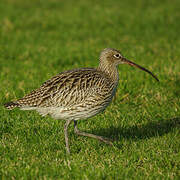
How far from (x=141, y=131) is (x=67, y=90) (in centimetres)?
197

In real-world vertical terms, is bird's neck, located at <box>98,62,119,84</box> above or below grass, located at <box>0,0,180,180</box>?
above

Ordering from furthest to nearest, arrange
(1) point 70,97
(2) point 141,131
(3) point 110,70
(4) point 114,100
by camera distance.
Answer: (4) point 114,100
(2) point 141,131
(3) point 110,70
(1) point 70,97

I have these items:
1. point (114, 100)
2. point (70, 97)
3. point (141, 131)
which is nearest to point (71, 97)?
point (70, 97)

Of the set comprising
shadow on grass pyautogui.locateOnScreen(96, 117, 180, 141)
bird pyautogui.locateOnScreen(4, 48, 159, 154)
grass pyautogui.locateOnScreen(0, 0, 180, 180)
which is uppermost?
bird pyautogui.locateOnScreen(4, 48, 159, 154)

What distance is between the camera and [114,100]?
951 cm

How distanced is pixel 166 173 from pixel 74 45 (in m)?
8.87

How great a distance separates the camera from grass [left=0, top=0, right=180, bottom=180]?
6.20m

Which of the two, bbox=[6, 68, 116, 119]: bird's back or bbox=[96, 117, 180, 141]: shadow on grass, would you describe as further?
bbox=[96, 117, 180, 141]: shadow on grass

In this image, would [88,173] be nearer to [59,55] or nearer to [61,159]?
[61,159]

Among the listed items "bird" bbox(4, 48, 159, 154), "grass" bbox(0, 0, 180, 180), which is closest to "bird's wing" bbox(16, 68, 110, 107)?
"bird" bbox(4, 48, 159, 154)

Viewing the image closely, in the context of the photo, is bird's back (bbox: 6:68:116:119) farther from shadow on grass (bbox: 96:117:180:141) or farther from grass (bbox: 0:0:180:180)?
shadow on grass (bbox: 96:117:180:141)

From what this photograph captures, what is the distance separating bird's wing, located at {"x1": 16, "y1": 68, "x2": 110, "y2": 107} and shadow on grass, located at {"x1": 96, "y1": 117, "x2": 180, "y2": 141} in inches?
46.3

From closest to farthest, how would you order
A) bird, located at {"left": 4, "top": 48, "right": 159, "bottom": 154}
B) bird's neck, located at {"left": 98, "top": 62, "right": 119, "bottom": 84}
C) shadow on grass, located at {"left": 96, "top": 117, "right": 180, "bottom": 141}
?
bird, located at {"left": 4, "top": 48, "right": 159, "bottom": 154} < bird's neck, located at {"left": 98, "top": 62, "right": 119, "bottom": 84} < shadow on grass, located at {"left": 96, "top": 117, "right": 180, "bottom": 141}

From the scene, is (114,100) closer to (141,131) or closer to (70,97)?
(141,131)
